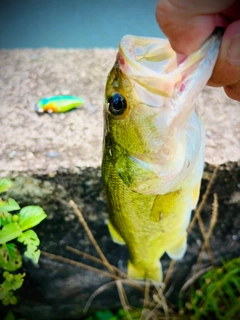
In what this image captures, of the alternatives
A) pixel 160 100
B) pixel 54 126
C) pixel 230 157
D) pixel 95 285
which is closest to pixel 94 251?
pixel 95 285

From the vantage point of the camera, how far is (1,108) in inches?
58.3

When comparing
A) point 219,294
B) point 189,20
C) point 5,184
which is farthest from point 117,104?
point 219,294

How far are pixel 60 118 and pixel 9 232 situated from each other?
53 cm

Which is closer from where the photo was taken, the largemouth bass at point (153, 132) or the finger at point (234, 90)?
the largemouth bass at point (153, 132)

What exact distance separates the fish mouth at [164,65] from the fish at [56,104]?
838 millimetres

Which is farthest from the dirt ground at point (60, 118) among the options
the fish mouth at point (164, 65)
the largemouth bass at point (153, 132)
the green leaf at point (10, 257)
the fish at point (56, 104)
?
the fish mouth at point (164, 65)

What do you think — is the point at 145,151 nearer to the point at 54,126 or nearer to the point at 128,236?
the point at 128,236

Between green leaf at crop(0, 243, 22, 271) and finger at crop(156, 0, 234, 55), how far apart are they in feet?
3.12

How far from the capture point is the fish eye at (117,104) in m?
0.68

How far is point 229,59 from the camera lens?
0.60m

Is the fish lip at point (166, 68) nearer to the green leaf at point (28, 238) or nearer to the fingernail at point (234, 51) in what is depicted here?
the fingernail at point (234, 51)

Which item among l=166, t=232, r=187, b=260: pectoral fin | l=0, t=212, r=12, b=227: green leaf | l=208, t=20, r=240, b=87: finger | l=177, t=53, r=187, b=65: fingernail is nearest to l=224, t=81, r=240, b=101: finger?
l=208, t=20, r=240, b=87: finger

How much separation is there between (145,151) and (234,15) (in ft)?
0.99

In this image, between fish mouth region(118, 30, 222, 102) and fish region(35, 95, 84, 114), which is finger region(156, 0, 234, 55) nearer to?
fish mouth region(118, 30, 222, 102)
